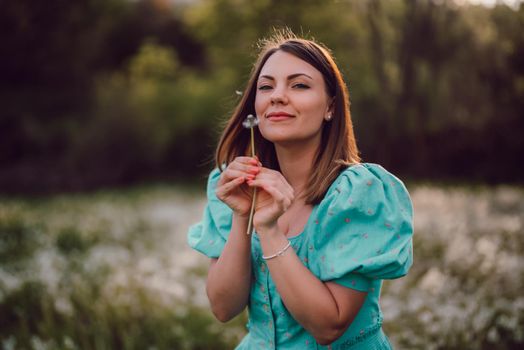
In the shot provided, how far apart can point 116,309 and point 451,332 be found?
2.62 meters

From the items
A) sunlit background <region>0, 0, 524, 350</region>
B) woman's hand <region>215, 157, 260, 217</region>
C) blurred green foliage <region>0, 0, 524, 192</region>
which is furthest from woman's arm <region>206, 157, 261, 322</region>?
blurred green foliage <region>0, 0, 524, 192</region>

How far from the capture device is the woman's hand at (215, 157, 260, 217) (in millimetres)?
1784

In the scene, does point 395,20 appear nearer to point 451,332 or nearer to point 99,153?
point 451,332

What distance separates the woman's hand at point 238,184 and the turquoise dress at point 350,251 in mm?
232

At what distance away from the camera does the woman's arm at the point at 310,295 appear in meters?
1.69

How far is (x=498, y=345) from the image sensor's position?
357 cm

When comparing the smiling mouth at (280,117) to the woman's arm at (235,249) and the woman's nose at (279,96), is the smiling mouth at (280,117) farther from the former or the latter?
the woman's arm at (235,249)

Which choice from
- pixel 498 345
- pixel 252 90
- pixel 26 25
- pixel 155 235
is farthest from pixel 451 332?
pixel 26 25

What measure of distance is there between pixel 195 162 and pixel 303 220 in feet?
53.2

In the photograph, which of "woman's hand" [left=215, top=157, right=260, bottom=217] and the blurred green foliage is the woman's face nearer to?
"woman's hand" [left=215, top=157, right=260, bottom=217]

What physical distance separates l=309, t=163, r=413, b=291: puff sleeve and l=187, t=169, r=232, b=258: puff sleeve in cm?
42

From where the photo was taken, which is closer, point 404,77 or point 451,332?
point 451,332

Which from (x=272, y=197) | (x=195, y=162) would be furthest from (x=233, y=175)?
(x=195, y=162)

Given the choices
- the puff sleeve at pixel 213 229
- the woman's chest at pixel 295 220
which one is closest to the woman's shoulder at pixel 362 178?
the woman's chest at pixel 295 220
